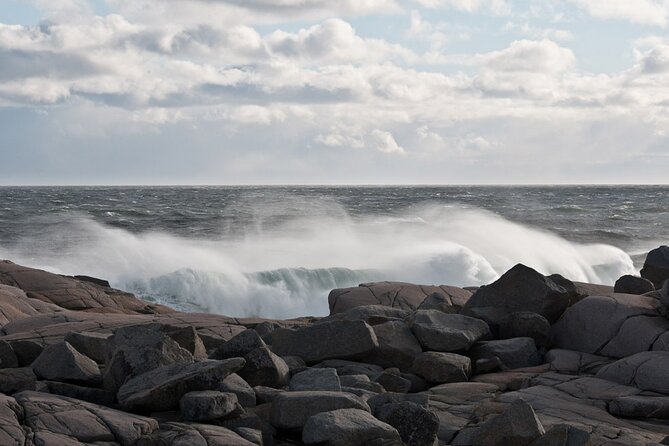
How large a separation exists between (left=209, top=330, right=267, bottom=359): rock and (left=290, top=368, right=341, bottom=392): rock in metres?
0.41

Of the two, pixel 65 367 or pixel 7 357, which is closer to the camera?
pixel 65 367

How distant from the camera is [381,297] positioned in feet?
34.7

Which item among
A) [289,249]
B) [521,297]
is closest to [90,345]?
[521,297]

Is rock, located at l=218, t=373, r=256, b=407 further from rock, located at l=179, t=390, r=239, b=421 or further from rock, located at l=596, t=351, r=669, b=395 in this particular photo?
rock, located at l=596, t=351, r=669, b=395

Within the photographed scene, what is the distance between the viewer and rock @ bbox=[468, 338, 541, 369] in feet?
24.0

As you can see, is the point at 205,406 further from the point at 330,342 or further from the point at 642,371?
the point at 642,371

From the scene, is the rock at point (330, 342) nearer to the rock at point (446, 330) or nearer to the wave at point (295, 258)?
the rock at point (446, 330)

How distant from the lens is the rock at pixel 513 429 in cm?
488

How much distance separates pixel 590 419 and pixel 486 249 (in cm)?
1793

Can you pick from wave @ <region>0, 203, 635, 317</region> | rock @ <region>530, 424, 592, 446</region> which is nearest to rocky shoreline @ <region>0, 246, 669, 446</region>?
rock @ <region>530, 424, 592, 446</region>

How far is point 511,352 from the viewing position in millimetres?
7371

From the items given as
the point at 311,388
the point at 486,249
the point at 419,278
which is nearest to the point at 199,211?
the point at 486,249

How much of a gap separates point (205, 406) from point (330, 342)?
2.25 metres

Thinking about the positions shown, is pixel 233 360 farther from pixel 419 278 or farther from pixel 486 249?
pixel 486 249
